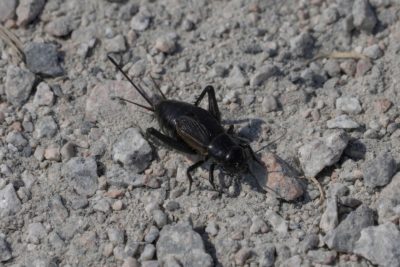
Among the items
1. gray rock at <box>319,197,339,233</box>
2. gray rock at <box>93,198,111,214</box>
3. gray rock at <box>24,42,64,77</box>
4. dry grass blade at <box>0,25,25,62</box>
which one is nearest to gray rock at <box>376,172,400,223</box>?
gray rock at <box>319,197,339,233</box>

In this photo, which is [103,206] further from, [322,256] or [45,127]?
[322,256]

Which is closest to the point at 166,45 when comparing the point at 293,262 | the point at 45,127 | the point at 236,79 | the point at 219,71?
the point at 219,71

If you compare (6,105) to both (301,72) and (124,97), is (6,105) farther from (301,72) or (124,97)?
(301,72)

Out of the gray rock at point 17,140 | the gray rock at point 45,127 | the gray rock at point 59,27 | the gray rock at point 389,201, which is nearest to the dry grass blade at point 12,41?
the gray rock at point 59,27

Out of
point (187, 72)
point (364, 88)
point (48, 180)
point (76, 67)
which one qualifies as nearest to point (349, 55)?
point (364, 88)

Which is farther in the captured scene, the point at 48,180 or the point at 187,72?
the point at 187,72
